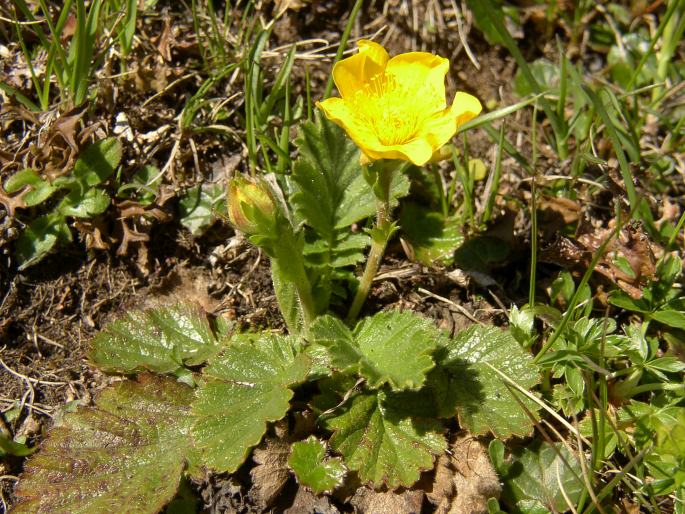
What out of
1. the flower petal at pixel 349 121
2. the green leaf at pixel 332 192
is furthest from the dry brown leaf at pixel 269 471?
the flower petal at pixel 349 121

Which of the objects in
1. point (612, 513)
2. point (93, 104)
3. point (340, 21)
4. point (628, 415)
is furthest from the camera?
point (340, 21)

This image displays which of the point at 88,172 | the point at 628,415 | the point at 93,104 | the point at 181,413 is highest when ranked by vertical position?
the point at 93,104

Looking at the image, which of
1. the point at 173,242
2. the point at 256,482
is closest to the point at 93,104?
the point at 173,242

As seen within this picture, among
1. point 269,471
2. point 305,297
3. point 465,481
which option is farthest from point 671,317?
point 269,471

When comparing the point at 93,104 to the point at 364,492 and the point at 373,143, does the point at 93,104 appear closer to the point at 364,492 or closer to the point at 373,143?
the point at 373,143

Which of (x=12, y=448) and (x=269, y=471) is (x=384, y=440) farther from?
(x=12, y=448)
